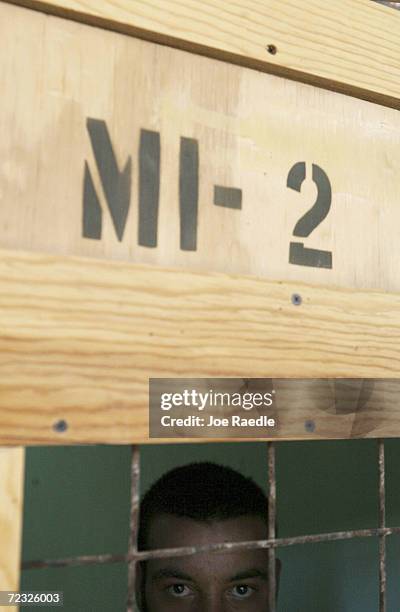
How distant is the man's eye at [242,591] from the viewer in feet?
4.48

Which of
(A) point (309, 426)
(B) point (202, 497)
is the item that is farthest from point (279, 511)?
(A) point (309, 426)

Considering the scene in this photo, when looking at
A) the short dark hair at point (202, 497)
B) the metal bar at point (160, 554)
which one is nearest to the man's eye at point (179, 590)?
the short dark hair at point (202, 497)

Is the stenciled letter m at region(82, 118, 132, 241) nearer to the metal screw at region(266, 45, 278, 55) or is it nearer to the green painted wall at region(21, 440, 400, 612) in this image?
the metal screw at region(266, 45, 278, 55)

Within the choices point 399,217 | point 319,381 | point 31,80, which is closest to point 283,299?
point 319,381

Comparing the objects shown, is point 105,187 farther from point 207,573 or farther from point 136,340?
point 207,573

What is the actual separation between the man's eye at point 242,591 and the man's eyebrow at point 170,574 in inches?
3.6

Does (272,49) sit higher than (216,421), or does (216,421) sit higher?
(272,49)

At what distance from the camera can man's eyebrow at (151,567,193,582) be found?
1.34m

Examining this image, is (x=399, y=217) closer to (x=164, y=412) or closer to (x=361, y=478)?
(x=164, y=412)

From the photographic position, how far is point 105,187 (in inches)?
27.8

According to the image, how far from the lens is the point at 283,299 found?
0.78 m

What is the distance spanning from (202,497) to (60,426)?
2.89ft

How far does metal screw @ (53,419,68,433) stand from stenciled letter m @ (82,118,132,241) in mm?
178

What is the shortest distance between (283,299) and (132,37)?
1.04ft
